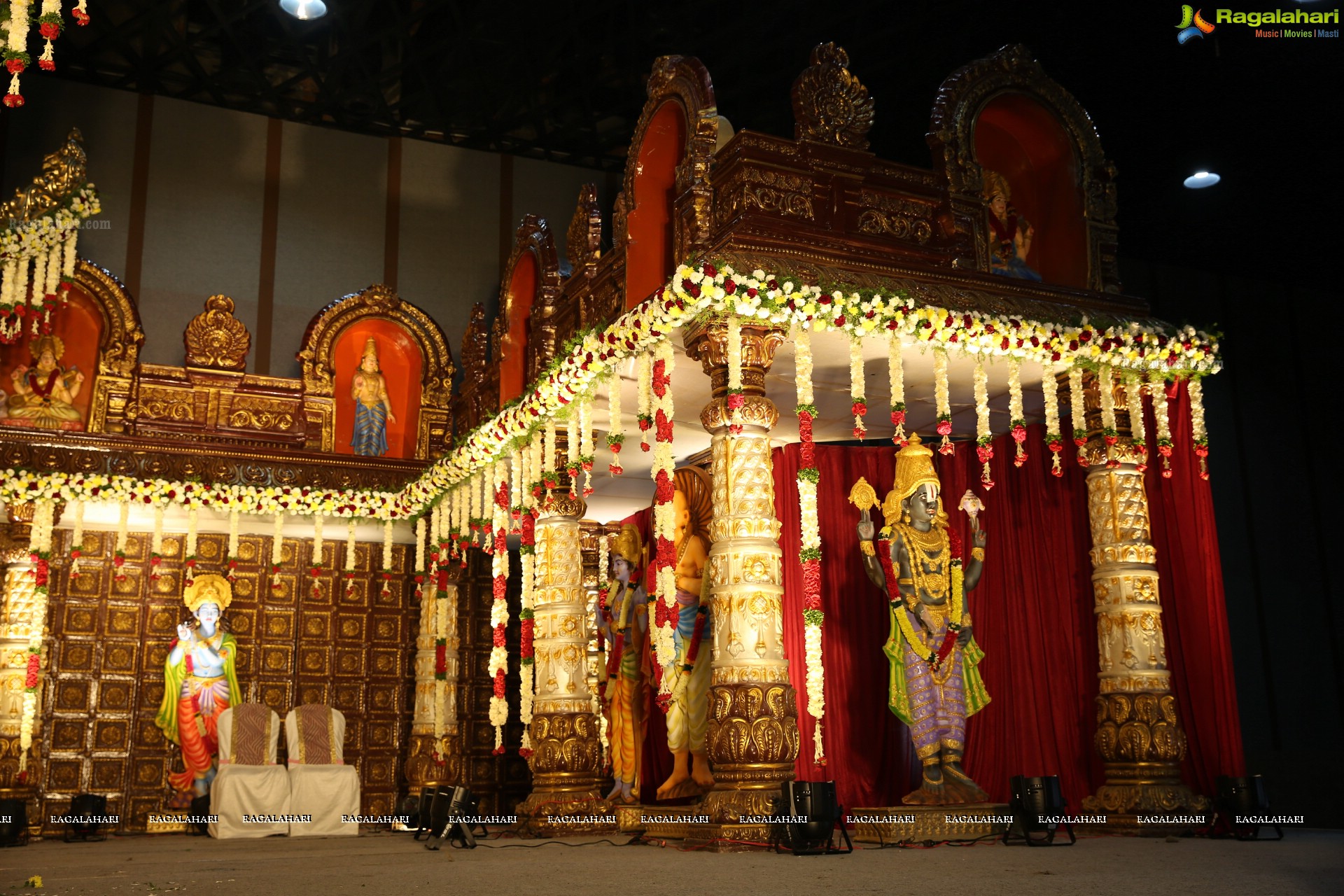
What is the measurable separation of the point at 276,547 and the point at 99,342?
3.47 m

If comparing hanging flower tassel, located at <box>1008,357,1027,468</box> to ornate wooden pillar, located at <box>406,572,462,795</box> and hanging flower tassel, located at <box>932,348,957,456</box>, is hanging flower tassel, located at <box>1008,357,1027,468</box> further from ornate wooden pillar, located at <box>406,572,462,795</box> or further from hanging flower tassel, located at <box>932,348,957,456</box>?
ornate wooden pillar, located at <box>406,572,462,795</box>

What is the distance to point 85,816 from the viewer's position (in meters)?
12.6

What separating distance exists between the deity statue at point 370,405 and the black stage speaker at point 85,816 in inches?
211

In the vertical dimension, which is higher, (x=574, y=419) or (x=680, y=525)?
(x=574, y=419)

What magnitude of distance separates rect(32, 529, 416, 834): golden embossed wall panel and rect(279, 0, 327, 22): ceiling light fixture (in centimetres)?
683

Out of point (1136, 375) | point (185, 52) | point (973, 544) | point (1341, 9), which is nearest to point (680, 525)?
Result: point (973, 544)

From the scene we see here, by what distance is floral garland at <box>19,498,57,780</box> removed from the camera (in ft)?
43.3

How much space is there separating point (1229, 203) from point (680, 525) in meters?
8.48

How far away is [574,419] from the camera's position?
11.3 meters

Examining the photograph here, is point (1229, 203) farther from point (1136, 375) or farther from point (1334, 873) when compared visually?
point (1334, 873)

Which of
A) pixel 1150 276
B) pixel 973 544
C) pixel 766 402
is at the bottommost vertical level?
pixel 973 544

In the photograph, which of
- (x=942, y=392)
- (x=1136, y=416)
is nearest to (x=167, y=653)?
(x=942, y=392)

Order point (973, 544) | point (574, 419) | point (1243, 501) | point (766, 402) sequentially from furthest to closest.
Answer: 1. point (1243, 501)
2. point (574, 419)
3. point (973, 544)
4. point (766, 402)

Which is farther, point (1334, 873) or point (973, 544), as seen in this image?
point (973, 544)
